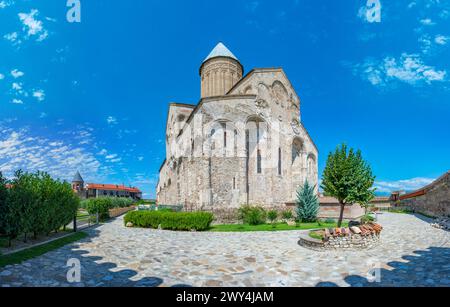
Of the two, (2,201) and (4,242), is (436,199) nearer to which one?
(4,242)

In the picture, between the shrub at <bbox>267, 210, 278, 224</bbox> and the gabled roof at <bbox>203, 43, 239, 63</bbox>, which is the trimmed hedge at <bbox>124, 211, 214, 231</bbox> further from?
the gabled roof at <bbox>203, 43, 239, 63</bbox>

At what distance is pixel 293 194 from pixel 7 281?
82.6 ft

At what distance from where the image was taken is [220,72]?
108ft

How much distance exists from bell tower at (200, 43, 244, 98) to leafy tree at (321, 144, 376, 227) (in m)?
23.0

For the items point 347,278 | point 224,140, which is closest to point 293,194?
point 224,140

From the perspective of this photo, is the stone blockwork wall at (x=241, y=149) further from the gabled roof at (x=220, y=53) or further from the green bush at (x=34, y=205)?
the green bush at (x=34, y=205)

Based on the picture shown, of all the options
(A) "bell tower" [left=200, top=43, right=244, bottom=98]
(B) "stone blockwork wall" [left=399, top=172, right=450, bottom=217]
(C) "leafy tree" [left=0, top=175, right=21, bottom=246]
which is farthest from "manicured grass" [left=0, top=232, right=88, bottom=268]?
(A) "bell tower" [left=200, top=43, right=244, bottom=98]

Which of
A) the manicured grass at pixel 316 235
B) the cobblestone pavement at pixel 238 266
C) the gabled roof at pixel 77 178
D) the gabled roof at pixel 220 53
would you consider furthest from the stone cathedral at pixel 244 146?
the gabled roof at pixel 77 178

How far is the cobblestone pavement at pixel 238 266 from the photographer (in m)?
5.61

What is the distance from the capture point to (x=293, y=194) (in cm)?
2677

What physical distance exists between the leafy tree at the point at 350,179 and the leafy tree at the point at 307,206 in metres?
8.28

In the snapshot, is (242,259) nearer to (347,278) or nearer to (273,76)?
(347,278)

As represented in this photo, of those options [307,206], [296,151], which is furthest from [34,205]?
[296,151]

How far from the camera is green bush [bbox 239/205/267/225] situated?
61.7 feet
